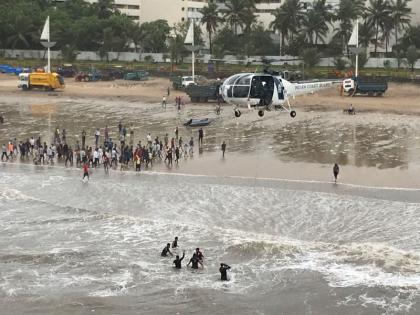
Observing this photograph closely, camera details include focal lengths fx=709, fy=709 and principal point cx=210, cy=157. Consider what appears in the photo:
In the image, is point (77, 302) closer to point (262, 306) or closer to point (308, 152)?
point (262, 306)

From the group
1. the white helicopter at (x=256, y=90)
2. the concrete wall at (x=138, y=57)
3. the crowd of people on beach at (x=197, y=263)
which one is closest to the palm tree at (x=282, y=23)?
the concrete wall at (x=138, y=57)

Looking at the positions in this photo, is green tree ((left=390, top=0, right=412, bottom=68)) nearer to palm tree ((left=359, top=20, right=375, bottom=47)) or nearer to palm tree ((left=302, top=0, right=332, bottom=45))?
palm tree ((left=359, top=20, right=375, bottom=47))

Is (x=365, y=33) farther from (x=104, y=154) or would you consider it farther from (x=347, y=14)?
(x=104, y=154)

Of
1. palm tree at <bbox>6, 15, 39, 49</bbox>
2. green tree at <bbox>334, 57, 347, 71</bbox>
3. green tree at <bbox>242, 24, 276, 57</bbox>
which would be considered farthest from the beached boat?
palm tree at <bbox>6, 15, 39, 49</bbox>

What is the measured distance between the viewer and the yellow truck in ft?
237

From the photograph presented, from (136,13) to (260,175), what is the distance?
8178 cm

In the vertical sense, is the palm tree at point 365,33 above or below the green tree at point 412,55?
above

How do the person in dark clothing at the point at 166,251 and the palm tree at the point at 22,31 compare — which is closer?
the person in dark clothing at the point at 166,251

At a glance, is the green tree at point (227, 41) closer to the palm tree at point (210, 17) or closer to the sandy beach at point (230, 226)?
the palm tree at point (210, 17)

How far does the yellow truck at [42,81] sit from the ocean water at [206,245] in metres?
→ 38.5

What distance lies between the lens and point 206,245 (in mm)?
24672

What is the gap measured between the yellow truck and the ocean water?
3846 centimetres

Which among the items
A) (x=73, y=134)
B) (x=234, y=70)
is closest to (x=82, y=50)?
(x=234, y=70)

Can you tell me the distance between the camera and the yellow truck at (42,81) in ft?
237
